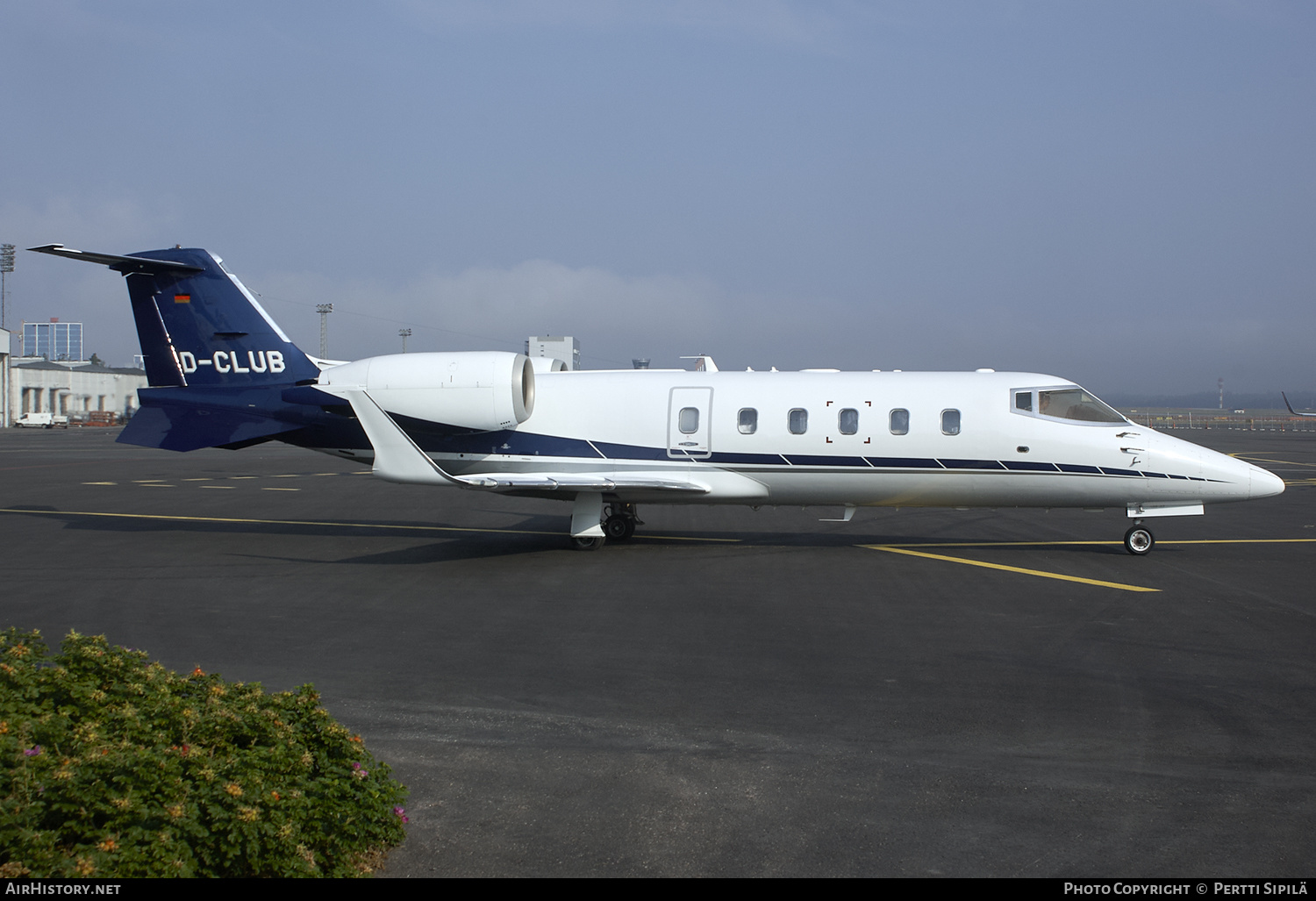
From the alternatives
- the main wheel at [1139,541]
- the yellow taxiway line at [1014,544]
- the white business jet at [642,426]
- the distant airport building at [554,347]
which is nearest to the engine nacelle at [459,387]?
the white business jet at [642,426]

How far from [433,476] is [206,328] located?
231 inches

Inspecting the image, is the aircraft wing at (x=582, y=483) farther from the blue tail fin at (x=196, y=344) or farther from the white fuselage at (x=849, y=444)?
the blue tail fin at (x=196, y=344)

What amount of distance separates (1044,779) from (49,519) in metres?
18.6

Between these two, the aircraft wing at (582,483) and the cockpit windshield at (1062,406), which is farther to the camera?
the cockpit windshield at (1062,406)

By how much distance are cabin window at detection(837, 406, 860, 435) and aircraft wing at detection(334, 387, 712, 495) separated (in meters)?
2.26

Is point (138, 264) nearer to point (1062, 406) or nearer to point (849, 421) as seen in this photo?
point (849, 421)

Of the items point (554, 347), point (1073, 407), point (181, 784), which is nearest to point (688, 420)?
point (1073, 407)

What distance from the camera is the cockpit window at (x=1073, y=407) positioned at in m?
14.2

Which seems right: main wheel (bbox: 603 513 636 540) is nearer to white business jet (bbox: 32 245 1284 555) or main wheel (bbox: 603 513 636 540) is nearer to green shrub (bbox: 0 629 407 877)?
white business jet (bbox: 32 245 1284 555)

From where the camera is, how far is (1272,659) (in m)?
8.28

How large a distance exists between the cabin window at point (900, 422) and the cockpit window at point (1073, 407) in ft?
5.61

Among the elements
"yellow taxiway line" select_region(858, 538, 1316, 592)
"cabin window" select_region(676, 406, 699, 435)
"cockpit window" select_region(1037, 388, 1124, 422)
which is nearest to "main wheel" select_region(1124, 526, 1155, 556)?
"yellow taxiway line" select_region(858, 538, 1316, 592)

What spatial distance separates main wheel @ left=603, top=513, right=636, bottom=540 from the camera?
1580 centimetres
